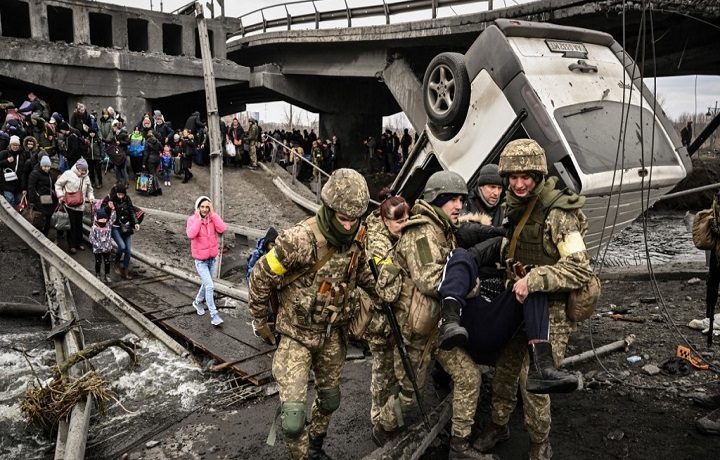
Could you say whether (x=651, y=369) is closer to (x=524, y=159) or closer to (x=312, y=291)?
(x=524, y=159)

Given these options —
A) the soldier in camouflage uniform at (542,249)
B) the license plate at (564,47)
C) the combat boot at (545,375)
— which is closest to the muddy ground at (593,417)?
the soldier in camouflage uniform at (542,249)

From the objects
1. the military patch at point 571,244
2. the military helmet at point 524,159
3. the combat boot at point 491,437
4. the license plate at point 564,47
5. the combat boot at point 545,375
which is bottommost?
the combat boot at point 491,437

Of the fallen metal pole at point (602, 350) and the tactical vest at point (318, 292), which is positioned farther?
the fallen metal pole at point (602, 350)

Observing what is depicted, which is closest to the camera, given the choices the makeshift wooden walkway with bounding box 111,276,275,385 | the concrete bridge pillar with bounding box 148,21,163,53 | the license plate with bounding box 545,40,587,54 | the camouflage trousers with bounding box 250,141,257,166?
the makeshift wooden walkway with bounding box 111,276,275,385

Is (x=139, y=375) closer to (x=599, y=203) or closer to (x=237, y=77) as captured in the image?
(x=599, y=203)

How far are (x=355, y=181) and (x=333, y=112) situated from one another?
1992 centimetres

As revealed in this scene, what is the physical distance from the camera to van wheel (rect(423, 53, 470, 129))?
6.22 meters

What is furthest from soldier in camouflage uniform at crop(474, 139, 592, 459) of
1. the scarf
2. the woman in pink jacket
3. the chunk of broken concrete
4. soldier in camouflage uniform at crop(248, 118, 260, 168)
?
soldier in camouflage uniform at crop(248, 118, 260, 168)

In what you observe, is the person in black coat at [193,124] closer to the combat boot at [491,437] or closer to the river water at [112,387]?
the river water at [112,387]

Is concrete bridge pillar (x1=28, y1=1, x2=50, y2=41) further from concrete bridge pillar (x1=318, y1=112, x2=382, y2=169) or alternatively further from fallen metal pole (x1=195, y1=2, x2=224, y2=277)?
concrete bridge pillar (x1=318, y1=112, x2=382, y2=169)

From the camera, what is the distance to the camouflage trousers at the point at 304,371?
325 cm

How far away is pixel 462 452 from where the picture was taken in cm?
330

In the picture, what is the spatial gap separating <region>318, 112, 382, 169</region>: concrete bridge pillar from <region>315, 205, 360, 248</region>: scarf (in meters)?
19.1

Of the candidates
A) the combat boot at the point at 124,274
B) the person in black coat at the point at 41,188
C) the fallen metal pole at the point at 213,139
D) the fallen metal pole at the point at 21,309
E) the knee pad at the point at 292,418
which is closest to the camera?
the knee pad at the point at 292,418
